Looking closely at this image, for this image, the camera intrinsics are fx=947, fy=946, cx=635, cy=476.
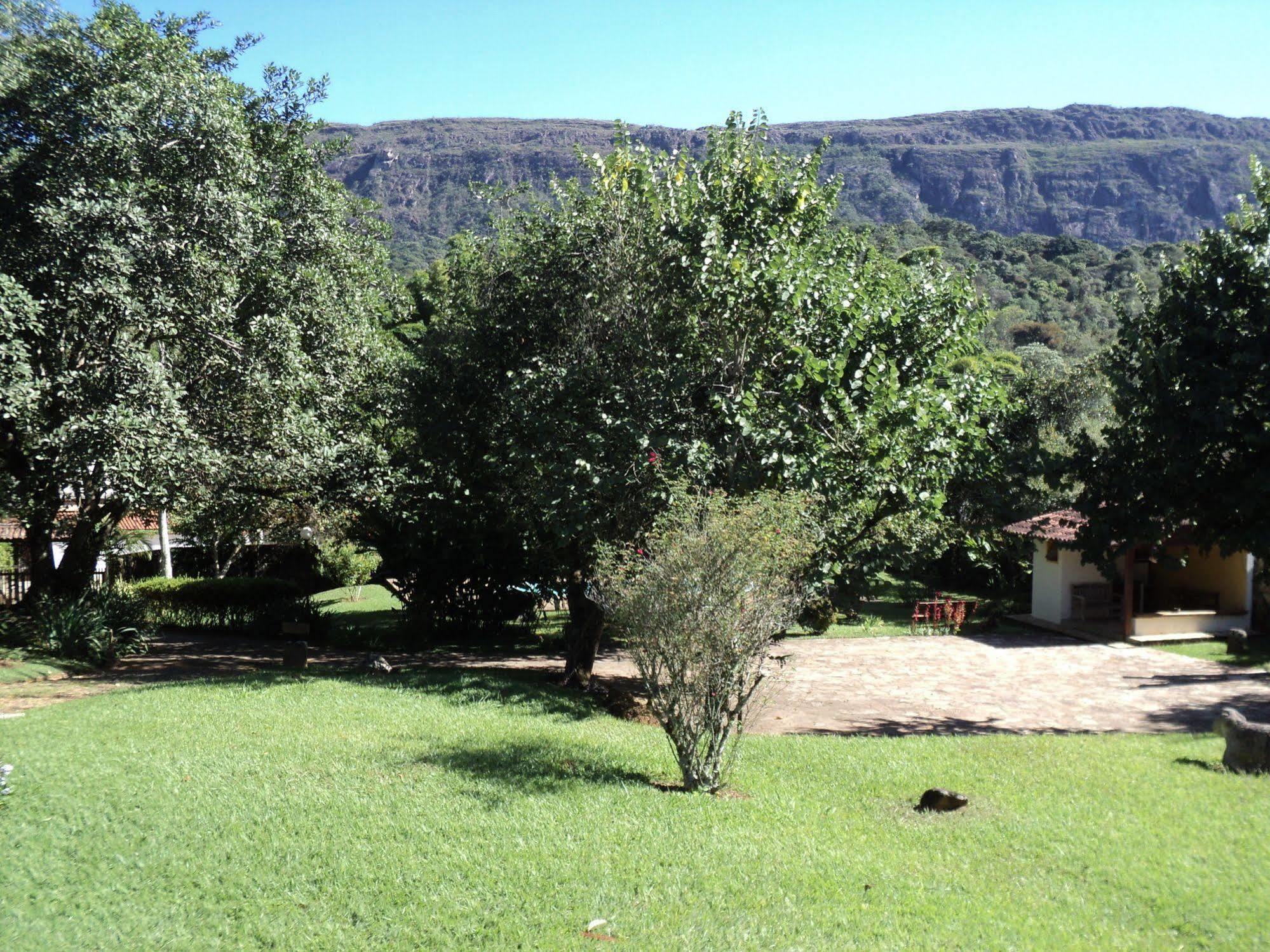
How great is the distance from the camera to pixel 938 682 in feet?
51.4

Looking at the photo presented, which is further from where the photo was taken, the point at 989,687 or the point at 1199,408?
the point at 989,687

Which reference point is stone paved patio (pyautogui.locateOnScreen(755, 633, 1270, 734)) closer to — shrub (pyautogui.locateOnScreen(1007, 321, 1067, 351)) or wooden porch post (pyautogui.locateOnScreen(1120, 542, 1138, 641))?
wooden porch post (pyautogui.locateOnScreen(1120, 542, 1138, 641))

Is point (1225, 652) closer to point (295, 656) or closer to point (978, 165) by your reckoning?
point (295, 656)

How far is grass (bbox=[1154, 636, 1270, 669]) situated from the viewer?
17812 mm

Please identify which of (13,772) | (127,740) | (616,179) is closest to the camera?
(13,772)

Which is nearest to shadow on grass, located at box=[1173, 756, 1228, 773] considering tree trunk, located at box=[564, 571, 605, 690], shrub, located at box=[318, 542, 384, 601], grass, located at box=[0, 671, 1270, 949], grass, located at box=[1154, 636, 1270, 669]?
grass, located at box=[0, 671, 1270, 949]

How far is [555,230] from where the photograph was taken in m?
12.9

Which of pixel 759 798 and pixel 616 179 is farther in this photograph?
pixel 616 179

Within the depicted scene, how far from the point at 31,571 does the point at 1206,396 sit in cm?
1711

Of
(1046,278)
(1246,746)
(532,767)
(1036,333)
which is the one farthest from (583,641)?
(1046,278)

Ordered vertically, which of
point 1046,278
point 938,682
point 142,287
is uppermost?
point 1046,278

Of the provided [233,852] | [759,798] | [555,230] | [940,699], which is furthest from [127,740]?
[940,699]

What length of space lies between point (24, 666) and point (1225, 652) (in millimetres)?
21208

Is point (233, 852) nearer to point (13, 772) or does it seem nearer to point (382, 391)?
point (13, 772)
